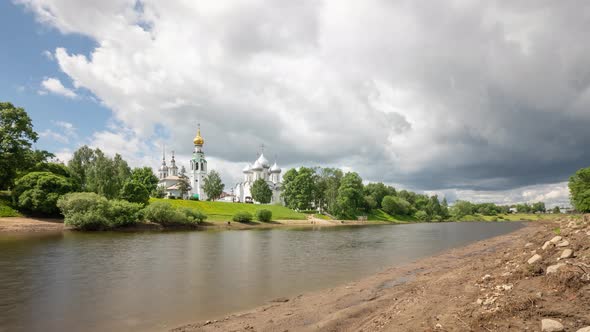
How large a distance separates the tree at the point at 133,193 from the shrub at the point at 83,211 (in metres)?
13.8

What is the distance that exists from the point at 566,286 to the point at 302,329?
7129 mm

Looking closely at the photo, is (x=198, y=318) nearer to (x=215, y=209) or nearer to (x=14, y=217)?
(x=14, y=217)

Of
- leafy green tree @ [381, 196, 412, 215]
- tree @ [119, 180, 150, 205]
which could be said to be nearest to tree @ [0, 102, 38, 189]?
tree @ [119, 180, 150, 205]

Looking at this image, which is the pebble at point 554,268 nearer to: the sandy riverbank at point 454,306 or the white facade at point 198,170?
the sandy riverbank at point 454,306

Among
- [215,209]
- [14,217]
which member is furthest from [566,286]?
[215,209]

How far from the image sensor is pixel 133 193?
7094cm

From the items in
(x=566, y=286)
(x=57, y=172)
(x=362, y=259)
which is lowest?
(x=362, y=259)

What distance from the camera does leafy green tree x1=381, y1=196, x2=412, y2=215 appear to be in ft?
436

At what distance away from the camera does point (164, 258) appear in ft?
90.4

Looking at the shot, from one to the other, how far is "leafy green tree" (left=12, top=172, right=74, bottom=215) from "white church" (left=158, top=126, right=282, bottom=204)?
2323 inches

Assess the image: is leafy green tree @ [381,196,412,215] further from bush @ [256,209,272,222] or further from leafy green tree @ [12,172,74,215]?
leafy green tree @ [12,172,74,215]

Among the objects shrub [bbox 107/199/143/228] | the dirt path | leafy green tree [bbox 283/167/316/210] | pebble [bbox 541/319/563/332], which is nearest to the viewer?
pebble [bbox 541/319/563/332]

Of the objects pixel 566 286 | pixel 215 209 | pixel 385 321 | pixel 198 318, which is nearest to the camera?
pixel 566 286

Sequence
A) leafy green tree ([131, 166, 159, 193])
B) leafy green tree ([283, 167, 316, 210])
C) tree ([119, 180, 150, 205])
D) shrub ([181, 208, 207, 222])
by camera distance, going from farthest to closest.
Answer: leafy green tree ([283, 167, 316, 210]) < leafy green tree ([131, 166, 159, 193]) < tree ([119, 180, 150, 205]) < shrub ([181, 208, 207, 222])
